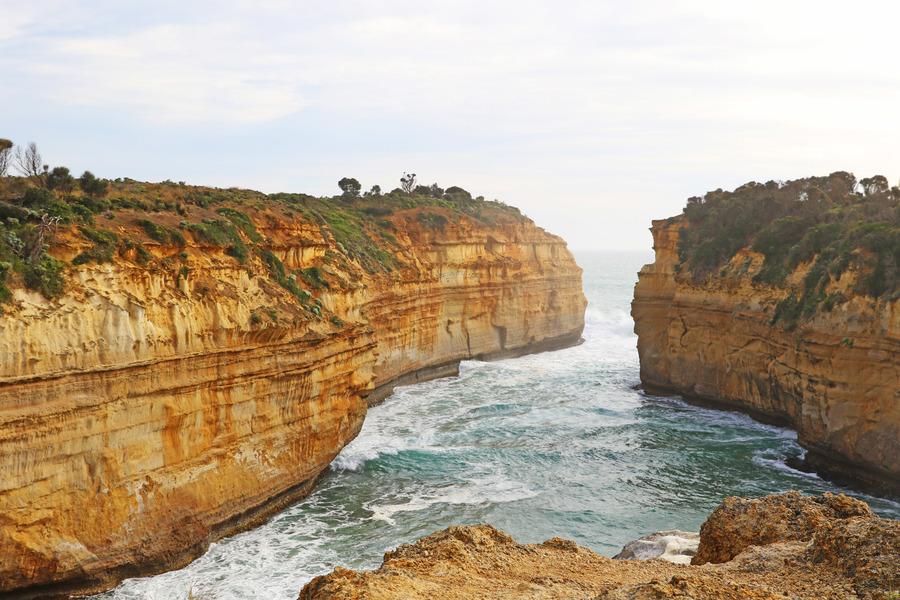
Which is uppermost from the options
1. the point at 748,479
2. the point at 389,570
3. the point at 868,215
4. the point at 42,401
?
the point at 868,215

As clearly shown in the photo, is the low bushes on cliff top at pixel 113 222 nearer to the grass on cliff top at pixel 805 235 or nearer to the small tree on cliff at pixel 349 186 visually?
the grass on cliff top at pixel 805 235

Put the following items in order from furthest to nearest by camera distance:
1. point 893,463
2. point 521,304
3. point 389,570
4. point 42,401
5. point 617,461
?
point 521,304, point 617,461, point 893,463, point 42,401, point 389,570

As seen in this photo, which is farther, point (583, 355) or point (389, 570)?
point (583, 355)

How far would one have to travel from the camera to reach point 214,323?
60.4ft

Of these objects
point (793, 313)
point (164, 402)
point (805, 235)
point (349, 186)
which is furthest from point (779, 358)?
point (349, 186)

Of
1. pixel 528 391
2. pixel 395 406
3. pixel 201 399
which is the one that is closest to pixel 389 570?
pixel 201 399

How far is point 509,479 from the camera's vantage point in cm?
2323

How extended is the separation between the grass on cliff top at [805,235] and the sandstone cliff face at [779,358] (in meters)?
0.63

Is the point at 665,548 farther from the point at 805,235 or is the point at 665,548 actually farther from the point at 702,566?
the point at 805,235

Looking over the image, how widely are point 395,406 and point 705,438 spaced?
12.7 meters

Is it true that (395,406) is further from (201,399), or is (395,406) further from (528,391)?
(201,399)

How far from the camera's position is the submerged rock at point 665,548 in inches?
514

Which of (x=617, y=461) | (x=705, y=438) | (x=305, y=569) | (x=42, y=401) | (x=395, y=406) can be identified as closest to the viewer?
(x=42, y=401)

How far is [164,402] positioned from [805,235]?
23.6 m
